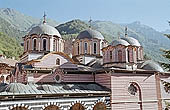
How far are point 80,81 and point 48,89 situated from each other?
4.44 m

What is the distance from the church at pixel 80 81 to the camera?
46.9ft

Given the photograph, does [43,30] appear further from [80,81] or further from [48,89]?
[48,89]

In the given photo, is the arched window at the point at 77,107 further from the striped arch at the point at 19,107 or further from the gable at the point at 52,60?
the gable at the point at 52,60

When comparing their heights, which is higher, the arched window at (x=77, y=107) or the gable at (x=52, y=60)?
the gable at (x=52, y=60)

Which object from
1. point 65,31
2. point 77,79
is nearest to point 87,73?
point 77,79

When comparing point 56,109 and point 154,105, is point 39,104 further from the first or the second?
point 154,105

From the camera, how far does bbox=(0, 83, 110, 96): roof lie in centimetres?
1387

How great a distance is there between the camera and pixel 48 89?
599 inches

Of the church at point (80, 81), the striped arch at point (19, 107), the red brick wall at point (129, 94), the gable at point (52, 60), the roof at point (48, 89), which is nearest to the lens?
the striped arch at point (19, 107)

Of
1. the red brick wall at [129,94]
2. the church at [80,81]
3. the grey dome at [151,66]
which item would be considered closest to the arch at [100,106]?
the church at [80,81]

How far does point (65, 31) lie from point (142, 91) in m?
92.5

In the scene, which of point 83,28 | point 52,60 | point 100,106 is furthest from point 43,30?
point 83,28

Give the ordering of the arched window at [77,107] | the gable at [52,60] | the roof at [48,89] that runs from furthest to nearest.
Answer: the gable at [52,60], the arched window at [77,107], the roof at [48,89]

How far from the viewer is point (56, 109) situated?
14.9m
